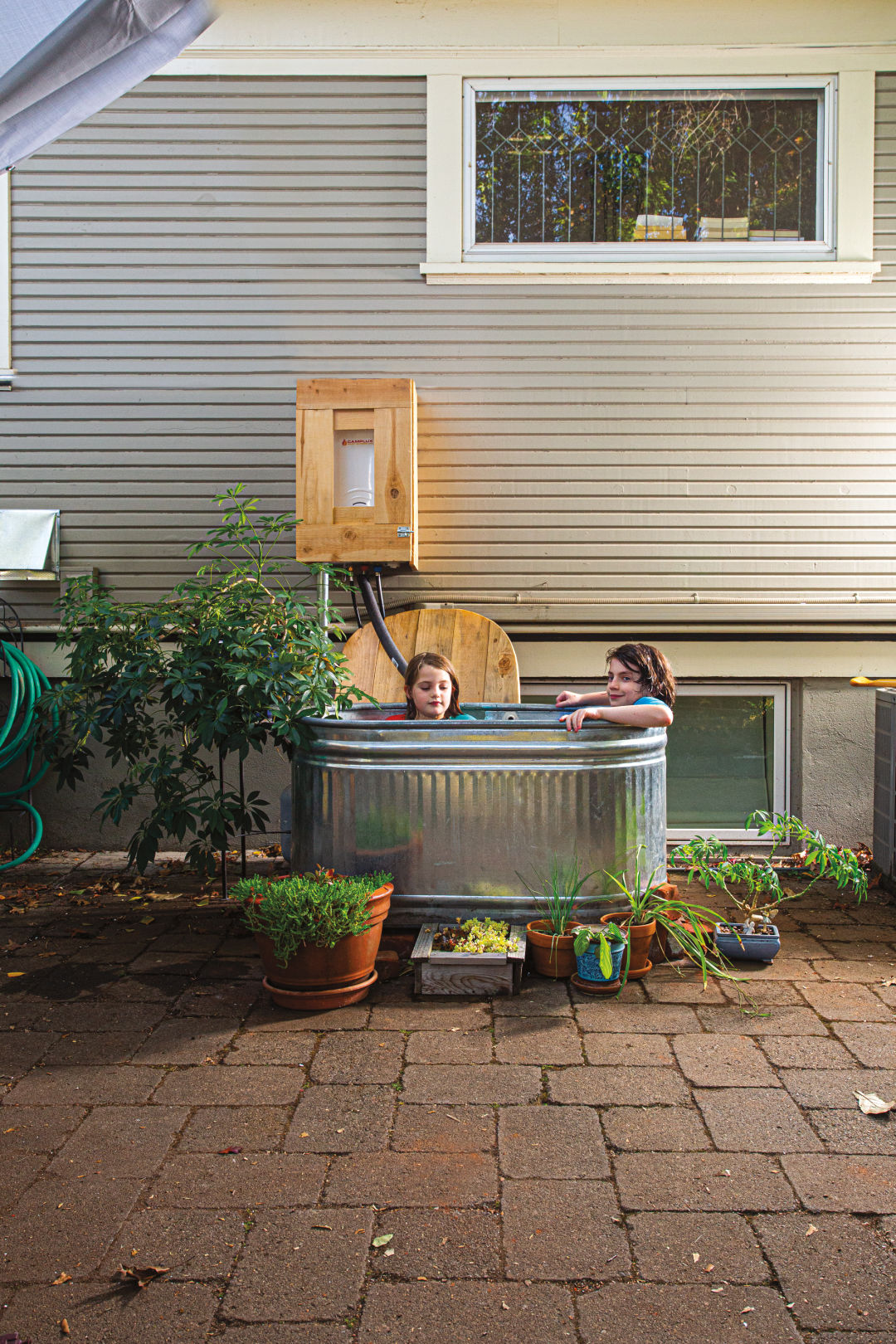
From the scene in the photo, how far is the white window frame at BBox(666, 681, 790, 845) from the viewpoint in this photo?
5312mm

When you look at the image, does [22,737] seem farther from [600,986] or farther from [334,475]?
[600,986]

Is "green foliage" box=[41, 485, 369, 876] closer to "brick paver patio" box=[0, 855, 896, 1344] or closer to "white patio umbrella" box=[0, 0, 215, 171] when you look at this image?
"brick paver patio" box=[0, 855, 896, 1344]

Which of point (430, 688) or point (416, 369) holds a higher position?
point (416, 369)

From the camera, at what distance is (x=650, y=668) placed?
391 centimetres

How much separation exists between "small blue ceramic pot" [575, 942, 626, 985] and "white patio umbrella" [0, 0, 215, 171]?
2850 mm

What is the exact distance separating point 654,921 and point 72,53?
10.4ft

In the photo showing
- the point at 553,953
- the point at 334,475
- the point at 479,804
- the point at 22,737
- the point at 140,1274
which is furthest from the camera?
the point at 22,737

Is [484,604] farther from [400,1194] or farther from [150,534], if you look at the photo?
[400,1194]

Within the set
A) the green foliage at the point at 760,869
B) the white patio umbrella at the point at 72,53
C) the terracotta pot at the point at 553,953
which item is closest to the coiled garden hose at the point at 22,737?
the terracotta pot at the point at 553,953

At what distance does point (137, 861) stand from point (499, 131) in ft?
13.5

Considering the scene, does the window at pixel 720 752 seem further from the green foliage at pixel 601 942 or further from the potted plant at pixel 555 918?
the green foliage at pixel 601 942

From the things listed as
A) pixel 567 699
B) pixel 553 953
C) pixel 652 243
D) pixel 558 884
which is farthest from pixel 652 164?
pixel 553 953

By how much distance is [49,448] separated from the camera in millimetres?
5270

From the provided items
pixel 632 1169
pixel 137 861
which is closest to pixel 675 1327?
pixel 632 1169
